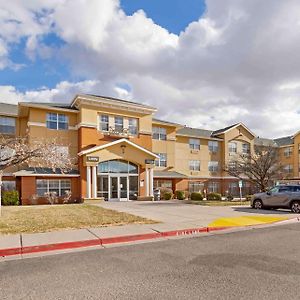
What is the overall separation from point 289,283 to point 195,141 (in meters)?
39.6

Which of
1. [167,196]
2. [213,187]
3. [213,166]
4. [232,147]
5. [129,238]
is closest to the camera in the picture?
[129,238]

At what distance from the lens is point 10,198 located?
27312 mm

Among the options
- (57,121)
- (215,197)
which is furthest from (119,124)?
(215,197)

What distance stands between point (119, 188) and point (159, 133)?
9.90 meters

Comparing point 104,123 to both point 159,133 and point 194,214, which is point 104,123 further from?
point 194,214

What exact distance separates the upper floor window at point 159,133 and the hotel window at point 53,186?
1236cm

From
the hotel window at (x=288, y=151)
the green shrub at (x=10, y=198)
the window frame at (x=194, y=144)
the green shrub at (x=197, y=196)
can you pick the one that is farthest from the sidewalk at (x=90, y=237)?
the hotel window at (x=288, y=151)

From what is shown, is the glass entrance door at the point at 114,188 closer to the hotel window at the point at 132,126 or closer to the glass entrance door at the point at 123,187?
the glass entrance door at the point at 123,187

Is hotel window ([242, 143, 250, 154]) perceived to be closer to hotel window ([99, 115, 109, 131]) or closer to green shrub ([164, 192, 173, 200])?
green shrub ([164, 192, 173, 200])

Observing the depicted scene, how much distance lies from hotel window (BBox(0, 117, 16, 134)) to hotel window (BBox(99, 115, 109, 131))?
27.0 feet

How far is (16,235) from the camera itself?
10414mm

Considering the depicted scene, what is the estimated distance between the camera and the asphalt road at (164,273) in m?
5.40

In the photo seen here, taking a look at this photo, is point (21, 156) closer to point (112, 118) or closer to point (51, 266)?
point (51, 266)

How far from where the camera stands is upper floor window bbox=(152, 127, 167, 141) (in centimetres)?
3916
